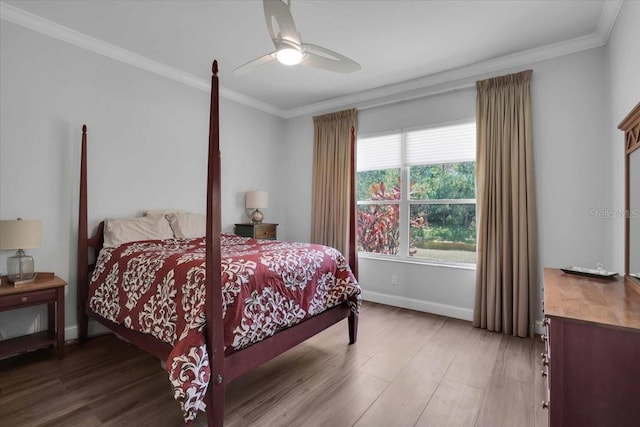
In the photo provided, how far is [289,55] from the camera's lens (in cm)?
205

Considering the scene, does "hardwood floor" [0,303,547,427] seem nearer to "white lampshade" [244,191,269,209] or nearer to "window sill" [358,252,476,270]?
"window sill" [358,252,476,270]

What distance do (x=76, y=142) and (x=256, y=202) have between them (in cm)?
199

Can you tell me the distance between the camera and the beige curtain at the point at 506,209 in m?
2.96

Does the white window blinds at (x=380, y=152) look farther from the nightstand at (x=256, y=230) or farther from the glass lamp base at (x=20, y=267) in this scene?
the glass lamp base at (x=20, y=267)

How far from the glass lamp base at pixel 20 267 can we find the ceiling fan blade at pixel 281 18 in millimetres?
2463

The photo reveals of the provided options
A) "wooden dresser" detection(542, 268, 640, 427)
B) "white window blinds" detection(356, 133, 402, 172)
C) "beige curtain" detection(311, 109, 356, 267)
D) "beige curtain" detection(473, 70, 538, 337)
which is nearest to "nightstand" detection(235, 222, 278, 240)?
"beige curtain" detection(311, 109, 356, 267)

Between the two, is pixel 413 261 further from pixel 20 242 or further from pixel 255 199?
pixel 20 242

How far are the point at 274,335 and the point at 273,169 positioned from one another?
3235 mm

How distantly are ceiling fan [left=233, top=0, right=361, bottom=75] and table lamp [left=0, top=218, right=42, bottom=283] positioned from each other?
6.24 feet

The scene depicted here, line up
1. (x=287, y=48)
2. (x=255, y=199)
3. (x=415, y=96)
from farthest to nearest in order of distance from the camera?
(x=255, y=199) < (x=415, y=96) < (x=287, y=48)

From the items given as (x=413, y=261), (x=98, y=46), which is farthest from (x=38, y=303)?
(x=413, y=261)

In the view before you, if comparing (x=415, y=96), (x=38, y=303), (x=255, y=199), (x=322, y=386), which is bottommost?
(x=322, y=386)

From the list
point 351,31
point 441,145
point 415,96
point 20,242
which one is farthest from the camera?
point 415,96

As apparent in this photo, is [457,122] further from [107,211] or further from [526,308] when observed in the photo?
[107,211]
